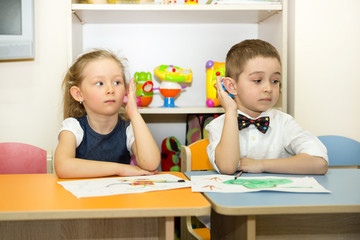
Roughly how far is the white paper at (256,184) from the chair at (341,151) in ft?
2.37

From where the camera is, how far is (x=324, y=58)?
1908mm

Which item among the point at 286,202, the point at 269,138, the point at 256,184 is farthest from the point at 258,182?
the point at 269,138

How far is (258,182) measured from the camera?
98cm

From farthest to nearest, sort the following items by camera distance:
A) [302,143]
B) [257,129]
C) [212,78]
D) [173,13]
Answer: [212,78], [173,13], [257,129], [302,143]

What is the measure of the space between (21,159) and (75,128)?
1.16ft

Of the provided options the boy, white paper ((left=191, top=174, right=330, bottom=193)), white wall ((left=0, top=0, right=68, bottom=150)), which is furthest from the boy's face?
white wall ((left=0, top=0, right=68, bottom=150))

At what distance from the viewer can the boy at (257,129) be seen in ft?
3.88

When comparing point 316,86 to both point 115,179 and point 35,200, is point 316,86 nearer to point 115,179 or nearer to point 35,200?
point 115,179

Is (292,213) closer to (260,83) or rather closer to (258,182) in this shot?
(258,182)

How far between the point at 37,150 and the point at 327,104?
4.60ft

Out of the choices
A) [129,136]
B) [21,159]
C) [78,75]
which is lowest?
[21,159]

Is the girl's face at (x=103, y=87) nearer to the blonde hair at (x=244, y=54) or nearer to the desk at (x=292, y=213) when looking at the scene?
the blonde hair at (x=244, y=54)

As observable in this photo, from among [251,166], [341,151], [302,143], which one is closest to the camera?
[251,166]

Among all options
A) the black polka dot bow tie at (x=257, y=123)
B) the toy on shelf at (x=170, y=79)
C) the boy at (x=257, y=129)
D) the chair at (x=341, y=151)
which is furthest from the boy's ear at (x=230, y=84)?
the toy on shelf at (x=170, y=79)
